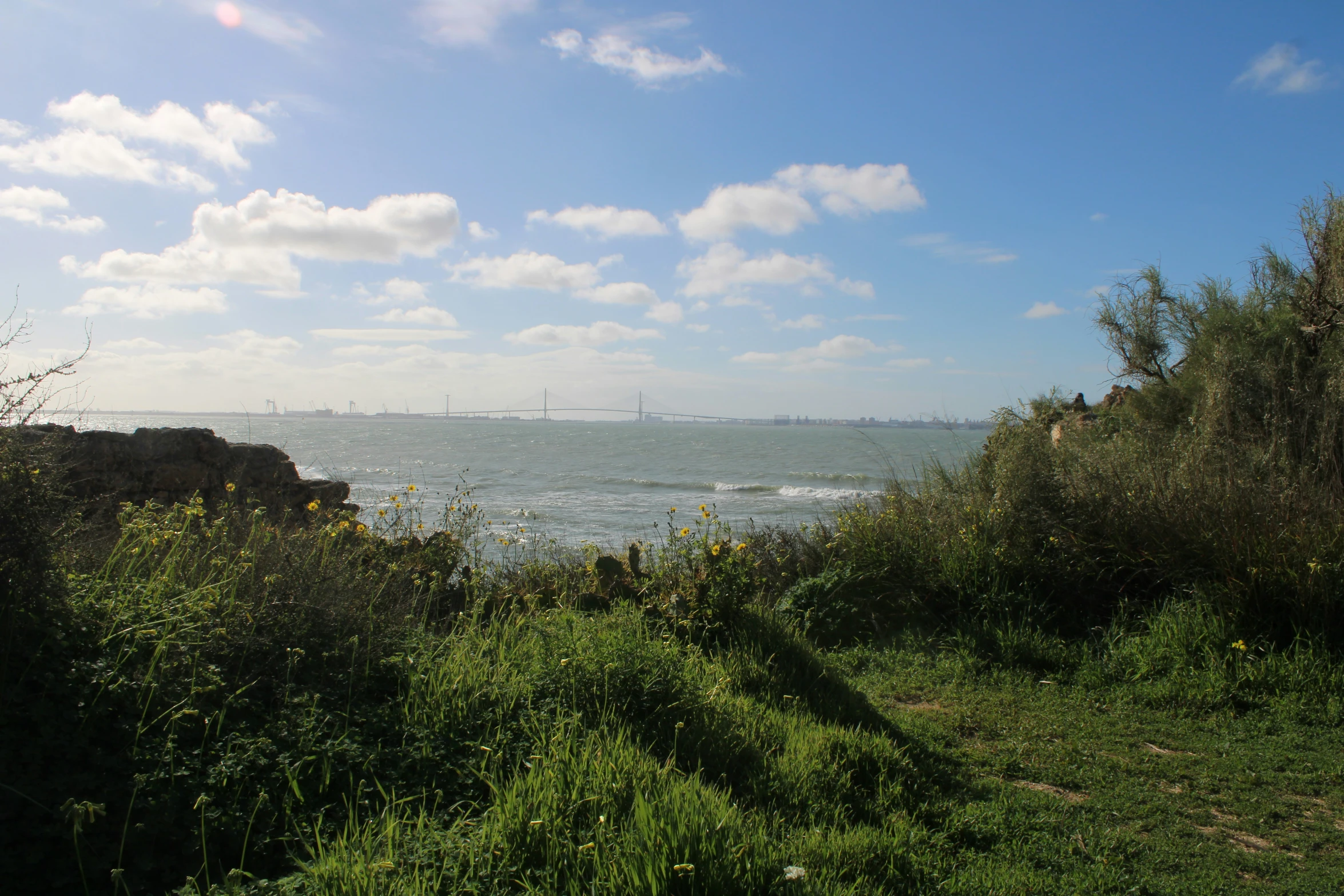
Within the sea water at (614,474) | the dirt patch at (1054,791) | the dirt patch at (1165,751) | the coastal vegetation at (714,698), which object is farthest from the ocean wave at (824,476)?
the dirt patch at (1054,791)

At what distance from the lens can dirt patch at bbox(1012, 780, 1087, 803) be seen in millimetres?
3879

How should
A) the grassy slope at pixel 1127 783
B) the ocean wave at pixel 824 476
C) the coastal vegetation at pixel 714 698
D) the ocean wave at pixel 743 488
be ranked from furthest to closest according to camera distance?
the ocean wave at pixel 824 476 < the ocean wave at pixel 743 488 < the grassy slope at pixel 1127 783 < the coastal vegetation at pixel 714 698

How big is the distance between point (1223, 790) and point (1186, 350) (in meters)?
10.4

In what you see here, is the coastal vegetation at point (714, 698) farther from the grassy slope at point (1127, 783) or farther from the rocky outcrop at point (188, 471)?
the rocky outcrop at point (188, 471)

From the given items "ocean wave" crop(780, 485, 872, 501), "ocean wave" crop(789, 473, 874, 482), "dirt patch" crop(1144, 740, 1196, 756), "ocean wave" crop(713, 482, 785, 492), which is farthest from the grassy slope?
"ocean wave" crop(789, 473, 874, 482)

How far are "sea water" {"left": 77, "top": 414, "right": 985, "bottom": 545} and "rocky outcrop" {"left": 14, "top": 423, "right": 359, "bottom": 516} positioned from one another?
1.30ft

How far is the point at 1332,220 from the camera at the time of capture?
8539mm

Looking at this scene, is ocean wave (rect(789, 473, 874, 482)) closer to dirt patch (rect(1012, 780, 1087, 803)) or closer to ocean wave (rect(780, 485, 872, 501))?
ocean wave (rect(780, 485, 872, 501))

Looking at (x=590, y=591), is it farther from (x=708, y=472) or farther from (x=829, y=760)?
(x=708, y=472)

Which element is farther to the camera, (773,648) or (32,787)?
(773,648)

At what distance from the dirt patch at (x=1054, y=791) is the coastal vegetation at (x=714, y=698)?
3cm

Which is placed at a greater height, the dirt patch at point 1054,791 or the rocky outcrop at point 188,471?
the rocky outcrop at point 188,471

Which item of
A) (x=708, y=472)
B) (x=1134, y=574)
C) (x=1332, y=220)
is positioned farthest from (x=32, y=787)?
(x=708, y=472)

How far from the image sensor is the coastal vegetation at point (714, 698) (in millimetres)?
2744
